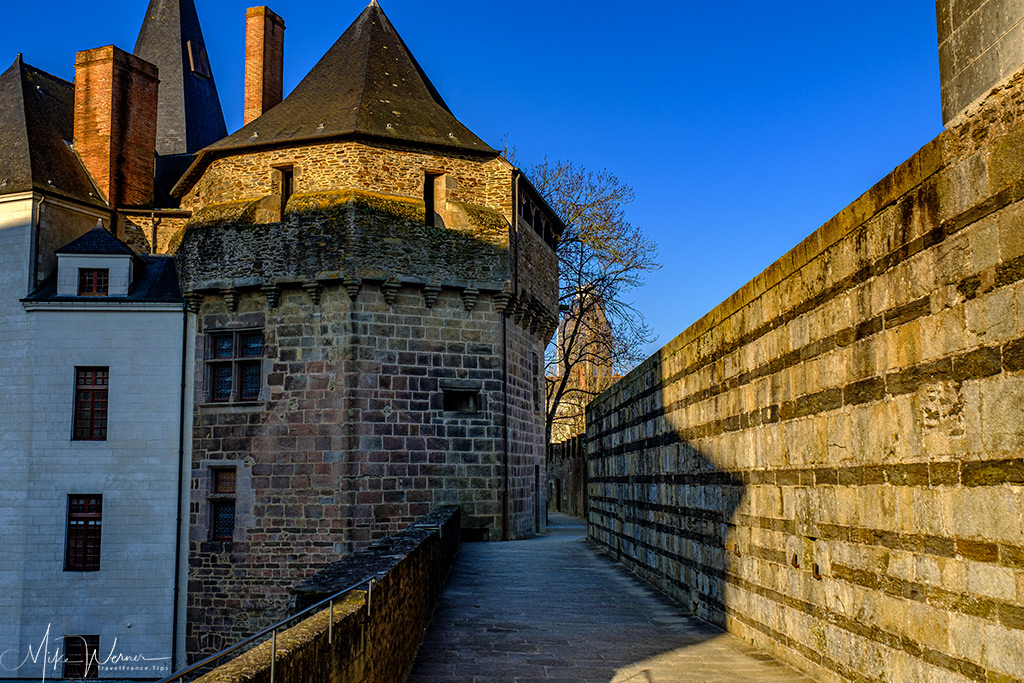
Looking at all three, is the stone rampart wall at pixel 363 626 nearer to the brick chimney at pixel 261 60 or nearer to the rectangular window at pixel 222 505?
the rectangular window at pixel 222 505

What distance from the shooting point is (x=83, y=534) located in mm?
18391

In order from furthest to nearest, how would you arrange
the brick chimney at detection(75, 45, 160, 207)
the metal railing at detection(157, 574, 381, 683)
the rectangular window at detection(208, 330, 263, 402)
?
the brick chimney at detection(75, 45, 160, 207) < the rectangular window at detection(208, 330, 263, 402) < the metal railing at detection(157, 574, 381, 683)

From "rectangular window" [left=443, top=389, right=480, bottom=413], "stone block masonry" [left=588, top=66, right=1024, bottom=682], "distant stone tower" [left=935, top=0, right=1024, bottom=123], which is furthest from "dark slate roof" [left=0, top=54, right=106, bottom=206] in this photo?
"distant stone tower" [left=935, top=0, right=1024, bottom=123]

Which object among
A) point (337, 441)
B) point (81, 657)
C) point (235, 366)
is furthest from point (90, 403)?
point (337, 441)

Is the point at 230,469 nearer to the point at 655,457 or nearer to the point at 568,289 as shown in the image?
the point at 655,457

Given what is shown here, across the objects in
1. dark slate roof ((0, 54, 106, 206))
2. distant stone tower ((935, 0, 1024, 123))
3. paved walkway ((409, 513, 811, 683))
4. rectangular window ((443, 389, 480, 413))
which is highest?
dark slate roof ((0, 54, 106, 206))

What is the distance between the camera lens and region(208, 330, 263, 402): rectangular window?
17.6 m

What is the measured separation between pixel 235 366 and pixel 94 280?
13.7 ft

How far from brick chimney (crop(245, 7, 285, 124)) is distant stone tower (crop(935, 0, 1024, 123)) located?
2029 cm

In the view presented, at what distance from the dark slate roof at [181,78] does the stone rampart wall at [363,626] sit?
20.8m

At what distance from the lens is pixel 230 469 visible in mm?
17516

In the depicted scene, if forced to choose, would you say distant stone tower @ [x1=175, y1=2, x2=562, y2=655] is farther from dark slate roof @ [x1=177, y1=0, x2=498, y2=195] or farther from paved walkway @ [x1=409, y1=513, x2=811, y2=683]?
paved walkway @ [x1=409, y1=513, x2=811, y2=683]

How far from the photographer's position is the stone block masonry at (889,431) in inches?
145

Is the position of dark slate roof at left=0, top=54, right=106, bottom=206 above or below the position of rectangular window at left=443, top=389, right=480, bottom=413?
above
